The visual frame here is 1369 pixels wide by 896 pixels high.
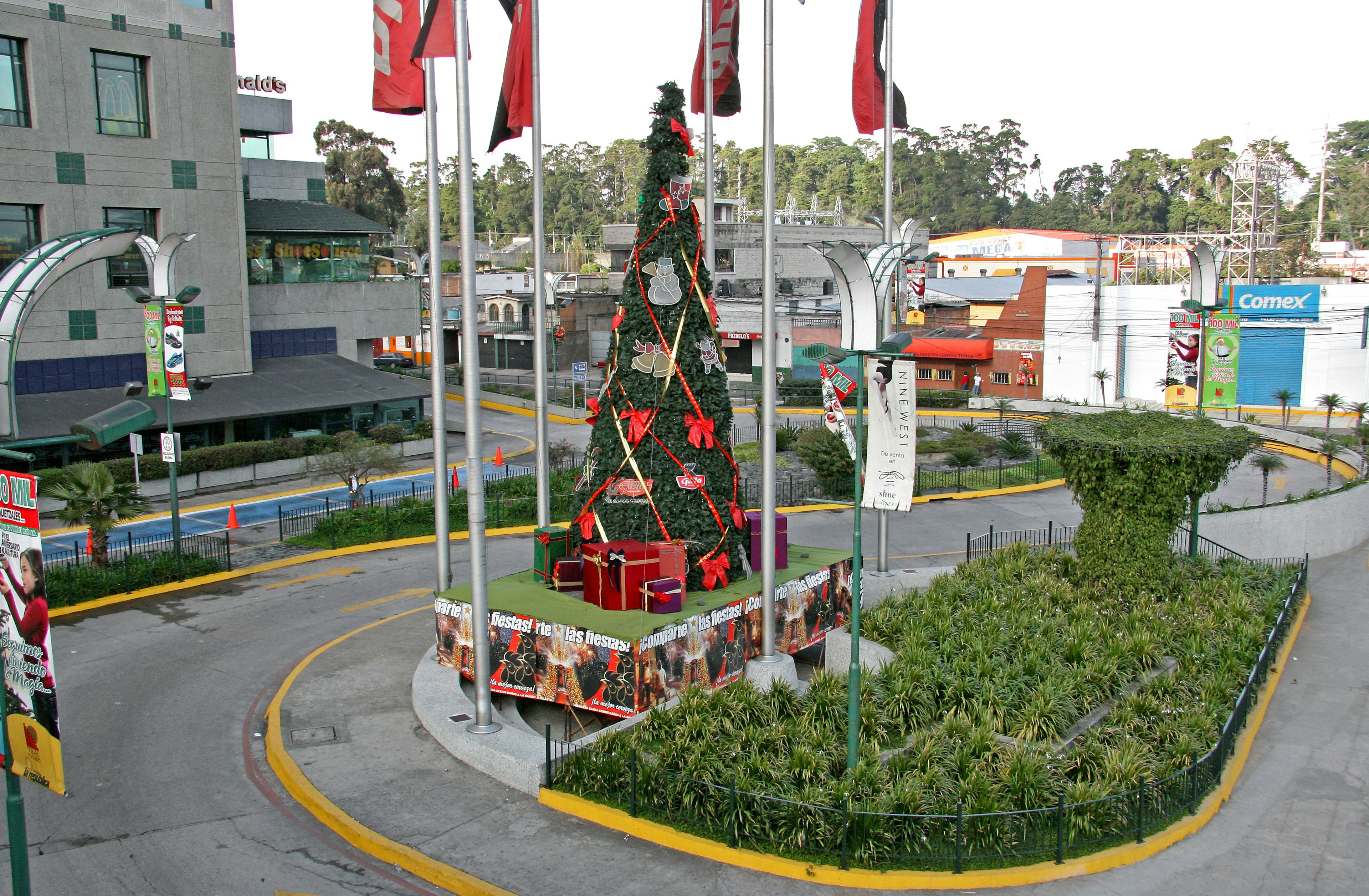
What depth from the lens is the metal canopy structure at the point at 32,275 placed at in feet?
38.9

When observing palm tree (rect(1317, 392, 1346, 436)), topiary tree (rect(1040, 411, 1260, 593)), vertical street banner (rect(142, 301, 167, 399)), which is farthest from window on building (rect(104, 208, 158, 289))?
palm tree (rect(1317, 392, 1346, 436))

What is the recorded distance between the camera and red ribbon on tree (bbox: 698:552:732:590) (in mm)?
17359

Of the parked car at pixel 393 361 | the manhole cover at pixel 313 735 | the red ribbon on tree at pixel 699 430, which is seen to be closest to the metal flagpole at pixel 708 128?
the red ribbon on tree at pixel 699 430

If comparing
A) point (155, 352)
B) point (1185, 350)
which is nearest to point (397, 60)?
point (155, 352)

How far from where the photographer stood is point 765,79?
15578 millimetres

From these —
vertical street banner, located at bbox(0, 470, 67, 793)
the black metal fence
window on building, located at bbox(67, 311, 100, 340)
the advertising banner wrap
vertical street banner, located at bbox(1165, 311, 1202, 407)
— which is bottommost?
the black metal fence

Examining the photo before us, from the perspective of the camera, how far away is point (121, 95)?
35188 millimetres

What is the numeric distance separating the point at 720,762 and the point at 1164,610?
10.1 metres

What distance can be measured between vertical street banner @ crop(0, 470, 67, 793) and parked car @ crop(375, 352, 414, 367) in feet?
189

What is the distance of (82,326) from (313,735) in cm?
2526

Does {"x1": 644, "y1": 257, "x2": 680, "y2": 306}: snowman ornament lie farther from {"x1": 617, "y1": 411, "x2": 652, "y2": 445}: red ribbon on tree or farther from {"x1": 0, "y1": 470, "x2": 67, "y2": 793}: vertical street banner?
{"x1": 0, "y1": 470, "x2": 67, "y2": 793}: vertical street banner

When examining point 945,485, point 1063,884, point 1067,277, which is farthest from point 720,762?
point 1067,277

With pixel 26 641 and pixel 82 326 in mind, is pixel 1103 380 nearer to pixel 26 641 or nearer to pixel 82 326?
pixel 82 326

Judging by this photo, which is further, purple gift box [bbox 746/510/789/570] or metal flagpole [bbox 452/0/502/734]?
purple gift box [bbox 746/510/789/570]
